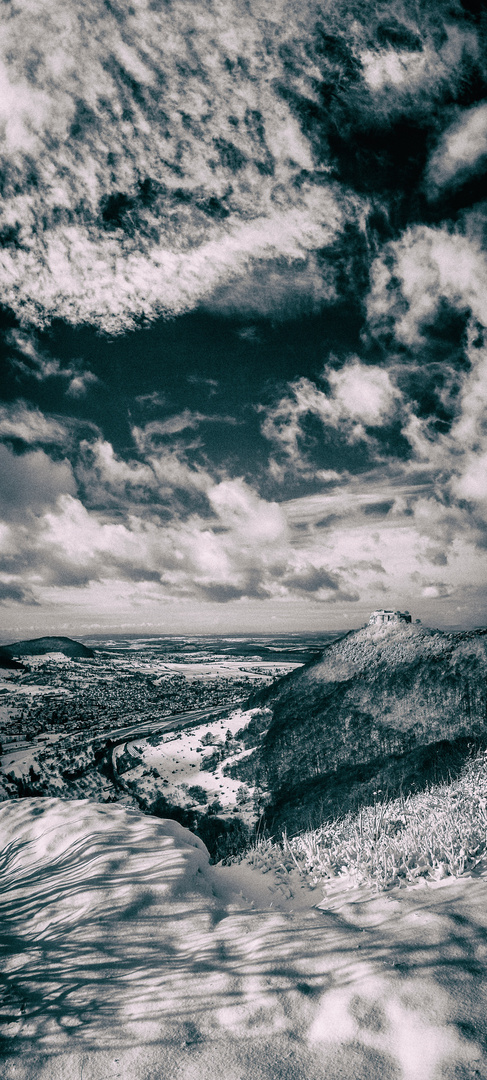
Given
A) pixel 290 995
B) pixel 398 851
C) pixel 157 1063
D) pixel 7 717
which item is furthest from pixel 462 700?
pixel 7 717

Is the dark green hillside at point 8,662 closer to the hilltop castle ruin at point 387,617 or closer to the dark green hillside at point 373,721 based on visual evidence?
the dark green hillside at point 373,721

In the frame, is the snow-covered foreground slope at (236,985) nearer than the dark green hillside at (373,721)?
Yes

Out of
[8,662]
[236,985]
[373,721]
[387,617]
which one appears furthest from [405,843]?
[8,662]

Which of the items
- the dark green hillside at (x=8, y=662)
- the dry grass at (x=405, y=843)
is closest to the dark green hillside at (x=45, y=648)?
the dark green hillside at (x=8, y=662)

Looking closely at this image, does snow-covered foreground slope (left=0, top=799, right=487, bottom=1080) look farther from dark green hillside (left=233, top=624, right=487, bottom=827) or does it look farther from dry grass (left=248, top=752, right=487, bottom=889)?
dark green hillside (left=233, top=624, right=487, bottom=827)

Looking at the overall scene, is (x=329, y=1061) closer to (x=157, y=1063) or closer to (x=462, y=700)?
(x=157, y=1063)

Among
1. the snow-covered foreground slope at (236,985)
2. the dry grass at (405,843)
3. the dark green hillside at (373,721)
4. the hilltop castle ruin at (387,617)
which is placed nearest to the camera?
the snow-covered foreground slope at (236,985)

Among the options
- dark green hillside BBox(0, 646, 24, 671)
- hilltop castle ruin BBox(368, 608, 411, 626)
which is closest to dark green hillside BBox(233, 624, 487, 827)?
hilltop castle ruin BBox(368, 608, 411, 626)
